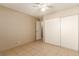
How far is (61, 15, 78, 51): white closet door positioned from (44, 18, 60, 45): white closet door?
0.33m

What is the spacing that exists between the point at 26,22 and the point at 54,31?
185cm

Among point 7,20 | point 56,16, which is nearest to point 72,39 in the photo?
point 56,16

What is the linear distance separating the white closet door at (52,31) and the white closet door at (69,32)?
33 cm

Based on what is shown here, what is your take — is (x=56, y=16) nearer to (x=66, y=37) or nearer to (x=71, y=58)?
(x=66, y=37)

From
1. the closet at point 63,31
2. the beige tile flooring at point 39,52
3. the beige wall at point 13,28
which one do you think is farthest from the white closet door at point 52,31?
the beige wall at point 13,28

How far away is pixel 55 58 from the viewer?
760 millimetres

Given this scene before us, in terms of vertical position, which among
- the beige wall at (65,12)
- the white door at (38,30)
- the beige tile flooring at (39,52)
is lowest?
the beige tile flooring at (39,52)

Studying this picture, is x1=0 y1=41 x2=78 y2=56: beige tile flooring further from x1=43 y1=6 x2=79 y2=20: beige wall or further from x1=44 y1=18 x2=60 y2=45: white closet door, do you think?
x1=43 y1=6 x2=79 y2=20: beige wall

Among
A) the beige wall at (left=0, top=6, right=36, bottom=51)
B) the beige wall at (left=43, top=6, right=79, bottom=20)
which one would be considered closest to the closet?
the beige wall at (left=43, top=6, right=79, bottom=20)

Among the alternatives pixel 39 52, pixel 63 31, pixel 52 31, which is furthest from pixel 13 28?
pixel 63 31

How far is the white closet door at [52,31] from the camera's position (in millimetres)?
3762

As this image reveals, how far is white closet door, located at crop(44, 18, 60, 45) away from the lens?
376 cm

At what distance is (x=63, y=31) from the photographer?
11.3ft

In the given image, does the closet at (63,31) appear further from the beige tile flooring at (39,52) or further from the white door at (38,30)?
the white door at (38,30)
